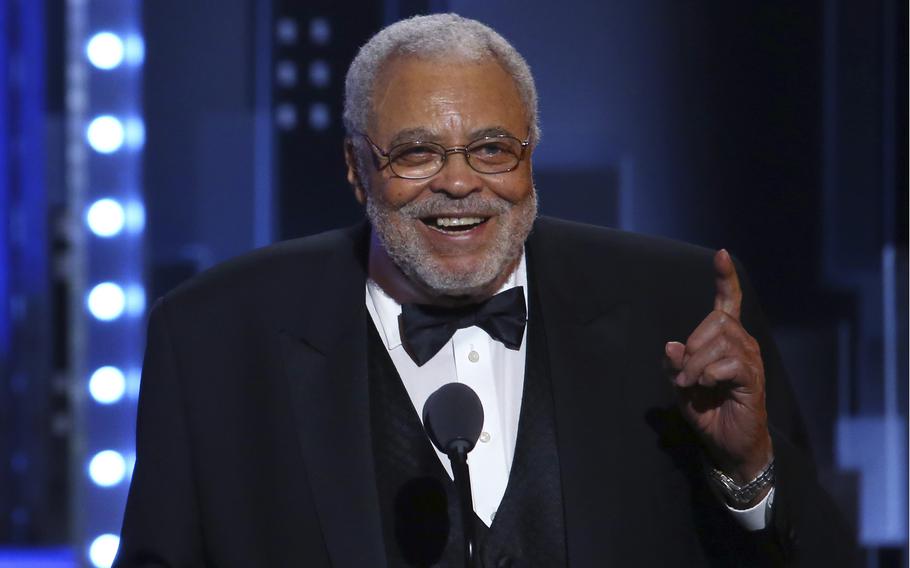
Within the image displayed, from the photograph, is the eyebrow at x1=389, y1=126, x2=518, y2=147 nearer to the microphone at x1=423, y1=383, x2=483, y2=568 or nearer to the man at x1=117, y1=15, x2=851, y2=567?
the man at x1=117, y1=15, x2=851, y2=567

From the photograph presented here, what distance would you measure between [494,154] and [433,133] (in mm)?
107

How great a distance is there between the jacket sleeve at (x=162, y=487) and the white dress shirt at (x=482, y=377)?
1.24 ft

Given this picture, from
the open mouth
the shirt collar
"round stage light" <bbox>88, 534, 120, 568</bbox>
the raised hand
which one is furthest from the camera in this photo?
"round stage light" <bbox>88, 534, 120, 568</bbox>

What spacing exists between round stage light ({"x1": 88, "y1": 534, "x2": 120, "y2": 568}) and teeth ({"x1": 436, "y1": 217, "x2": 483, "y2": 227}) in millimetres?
1655

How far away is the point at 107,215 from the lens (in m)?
3.24

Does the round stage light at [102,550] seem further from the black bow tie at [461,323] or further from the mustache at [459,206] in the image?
the mustache at [459,206]

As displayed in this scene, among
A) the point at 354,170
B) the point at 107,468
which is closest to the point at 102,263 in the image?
the point at 107,468

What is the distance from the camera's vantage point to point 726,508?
1.86m

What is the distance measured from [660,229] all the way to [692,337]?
1.58m

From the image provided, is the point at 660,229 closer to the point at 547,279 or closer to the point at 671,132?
the point at 671,132

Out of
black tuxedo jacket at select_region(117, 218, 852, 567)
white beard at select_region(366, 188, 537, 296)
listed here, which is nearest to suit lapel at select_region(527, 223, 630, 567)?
black tuxedo jacket at select_region(117, 218, 852, 567)

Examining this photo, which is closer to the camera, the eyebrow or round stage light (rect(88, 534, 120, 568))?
the eyebrow

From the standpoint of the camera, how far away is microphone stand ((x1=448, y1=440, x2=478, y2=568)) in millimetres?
1388

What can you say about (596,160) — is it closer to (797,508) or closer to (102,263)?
(102,263)
